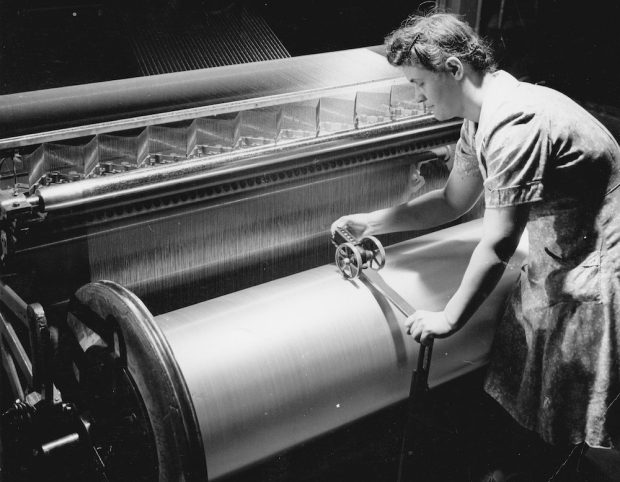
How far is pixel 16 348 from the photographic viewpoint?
1816 millimetres

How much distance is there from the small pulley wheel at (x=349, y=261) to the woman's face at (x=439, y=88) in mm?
386

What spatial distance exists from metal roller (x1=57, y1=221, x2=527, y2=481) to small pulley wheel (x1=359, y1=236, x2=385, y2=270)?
0.05 m

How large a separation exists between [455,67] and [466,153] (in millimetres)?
315

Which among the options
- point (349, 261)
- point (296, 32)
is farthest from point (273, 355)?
point (296, 32)

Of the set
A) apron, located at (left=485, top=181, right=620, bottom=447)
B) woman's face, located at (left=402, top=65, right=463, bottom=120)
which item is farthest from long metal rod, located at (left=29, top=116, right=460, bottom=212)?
apron, located at (left=485, top=181, right=620, bottom=447)

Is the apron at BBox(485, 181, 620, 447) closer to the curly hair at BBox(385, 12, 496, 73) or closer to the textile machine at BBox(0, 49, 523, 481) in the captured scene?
the textile machine at BBox(0, 49, 523, 481)

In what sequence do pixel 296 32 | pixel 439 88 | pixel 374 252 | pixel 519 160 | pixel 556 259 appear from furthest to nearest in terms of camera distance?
pixel 296 32
pixel 374 252
pixel 556 259
pixel 439 88
pixel 519 160

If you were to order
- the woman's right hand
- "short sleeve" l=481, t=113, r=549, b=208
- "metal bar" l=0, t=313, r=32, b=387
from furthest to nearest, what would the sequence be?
the woman's right hand
"metal bar" l=0, t=313, r=32, b=387
"short sleeve" l=481, t=113, r=549, b=208

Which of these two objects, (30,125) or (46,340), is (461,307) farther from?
(30,125)

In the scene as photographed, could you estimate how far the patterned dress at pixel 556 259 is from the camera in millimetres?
1574

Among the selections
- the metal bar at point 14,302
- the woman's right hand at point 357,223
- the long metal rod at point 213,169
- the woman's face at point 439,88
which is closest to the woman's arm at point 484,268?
the woman's face at point 439,88

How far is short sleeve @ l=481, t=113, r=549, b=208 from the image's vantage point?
5.08 feet

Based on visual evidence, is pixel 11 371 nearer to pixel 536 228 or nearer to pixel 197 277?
pixel 197 277

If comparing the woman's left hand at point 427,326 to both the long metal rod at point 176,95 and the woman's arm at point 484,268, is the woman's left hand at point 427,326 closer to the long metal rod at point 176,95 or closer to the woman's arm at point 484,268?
the woman's arm at point 484,268
